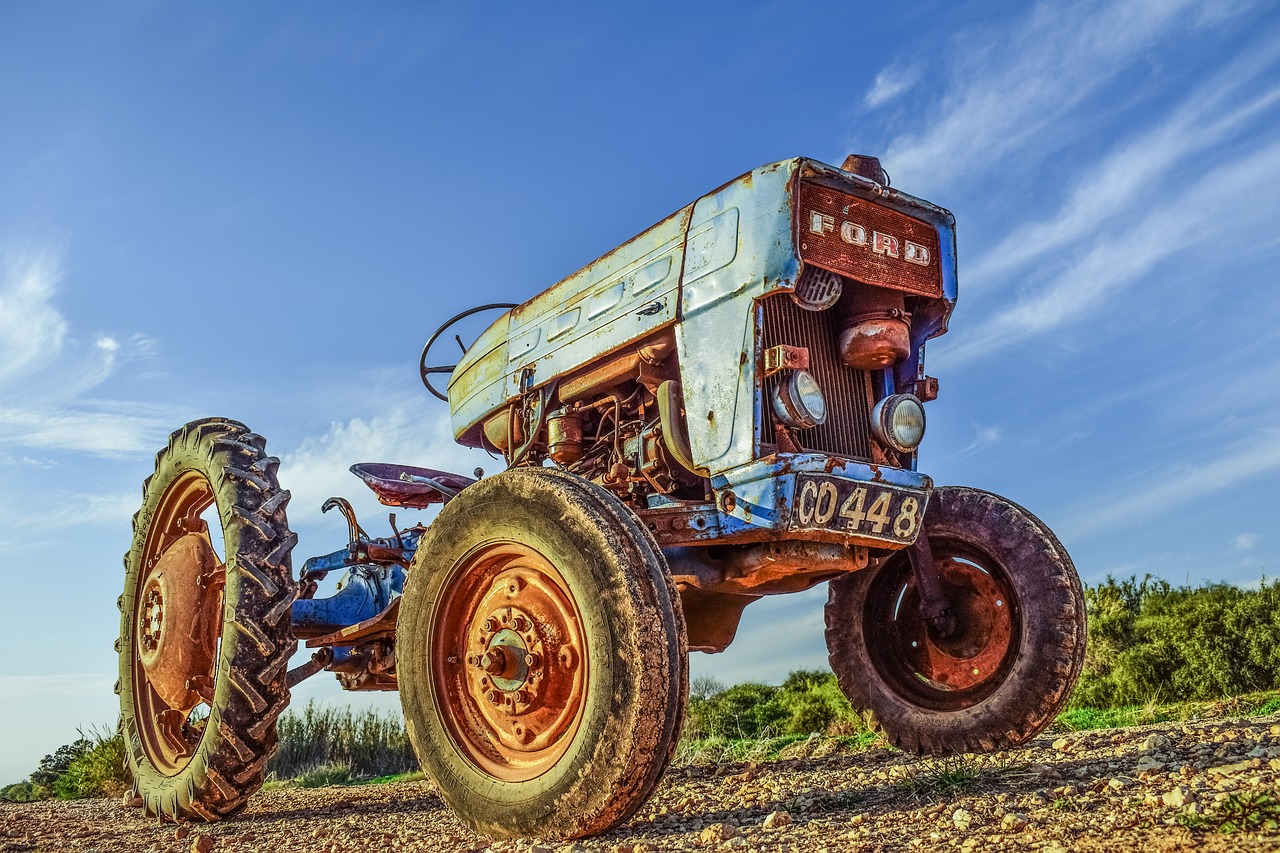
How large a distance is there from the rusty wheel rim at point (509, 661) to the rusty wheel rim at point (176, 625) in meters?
2.28

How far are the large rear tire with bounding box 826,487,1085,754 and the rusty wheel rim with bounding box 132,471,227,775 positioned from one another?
3.73 m

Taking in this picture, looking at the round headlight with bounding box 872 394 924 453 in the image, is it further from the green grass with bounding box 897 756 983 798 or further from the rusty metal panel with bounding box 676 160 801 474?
the green grass with bounding box 897 756 983 798

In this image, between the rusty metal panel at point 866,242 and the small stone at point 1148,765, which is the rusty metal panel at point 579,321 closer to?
the rusty metal panel at point 866,242

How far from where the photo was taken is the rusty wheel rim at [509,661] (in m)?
3.93

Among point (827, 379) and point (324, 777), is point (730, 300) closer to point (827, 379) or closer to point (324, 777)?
point (827, 379)

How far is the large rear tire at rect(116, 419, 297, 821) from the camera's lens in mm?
5418

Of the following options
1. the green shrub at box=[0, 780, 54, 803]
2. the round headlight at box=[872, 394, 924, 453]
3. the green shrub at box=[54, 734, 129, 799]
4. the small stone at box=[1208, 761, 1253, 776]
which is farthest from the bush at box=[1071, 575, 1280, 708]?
the green shrub at box=[0, 780, 54, 803]

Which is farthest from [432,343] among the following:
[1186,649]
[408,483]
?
[1186,649]

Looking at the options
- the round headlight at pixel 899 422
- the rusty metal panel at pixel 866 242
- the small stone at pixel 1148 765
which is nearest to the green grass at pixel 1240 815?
the small stone at pixel 1148 765

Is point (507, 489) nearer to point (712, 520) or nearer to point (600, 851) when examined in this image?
point (712, 520)

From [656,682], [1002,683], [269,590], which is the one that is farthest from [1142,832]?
[269,590]

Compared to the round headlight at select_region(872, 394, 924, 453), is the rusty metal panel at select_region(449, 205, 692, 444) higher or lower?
higher

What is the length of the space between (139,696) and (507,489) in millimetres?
4030

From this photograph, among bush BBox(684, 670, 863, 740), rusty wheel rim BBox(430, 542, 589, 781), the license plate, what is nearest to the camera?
rusty wheel rim BBox(430, 542, 589, 781)
